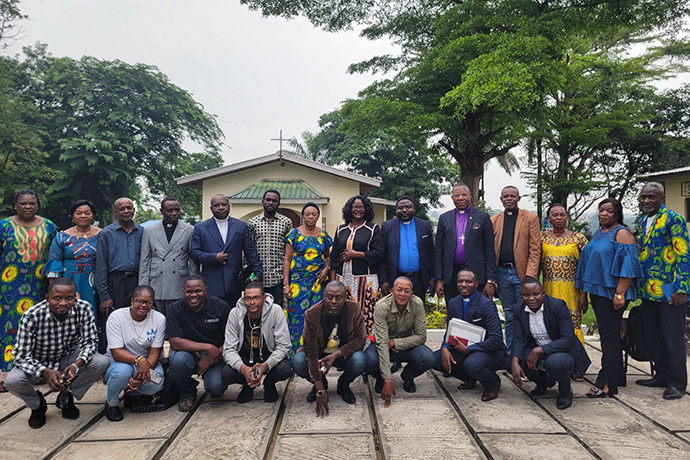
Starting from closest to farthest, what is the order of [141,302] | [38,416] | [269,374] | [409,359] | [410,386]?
[38,416], [141,302], [269,374], [409,359], [410,386]

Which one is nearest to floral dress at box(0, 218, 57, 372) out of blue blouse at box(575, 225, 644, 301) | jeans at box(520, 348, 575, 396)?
jeans at box(520, 348, 575, 396)

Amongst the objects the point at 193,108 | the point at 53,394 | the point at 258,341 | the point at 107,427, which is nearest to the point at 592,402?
the point at 258,341

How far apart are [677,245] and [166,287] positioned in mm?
4851

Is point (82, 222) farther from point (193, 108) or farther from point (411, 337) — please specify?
point (193, 108)

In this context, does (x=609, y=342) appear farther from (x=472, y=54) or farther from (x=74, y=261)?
(x=472, y=54)

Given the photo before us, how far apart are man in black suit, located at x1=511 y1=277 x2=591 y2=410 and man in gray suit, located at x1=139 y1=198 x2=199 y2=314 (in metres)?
3.29

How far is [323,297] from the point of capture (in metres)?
3.68

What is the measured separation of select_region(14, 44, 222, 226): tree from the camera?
20641 mm

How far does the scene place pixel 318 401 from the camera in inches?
140

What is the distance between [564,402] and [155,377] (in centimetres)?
347

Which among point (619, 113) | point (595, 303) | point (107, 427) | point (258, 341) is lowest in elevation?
point (107, 427)

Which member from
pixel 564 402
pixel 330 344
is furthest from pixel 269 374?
pixel 564 402

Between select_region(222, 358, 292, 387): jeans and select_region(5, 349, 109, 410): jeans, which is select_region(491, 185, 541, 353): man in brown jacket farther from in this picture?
select_region(5, 349, 109, 410): jeans

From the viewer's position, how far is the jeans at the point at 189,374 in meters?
3.65
